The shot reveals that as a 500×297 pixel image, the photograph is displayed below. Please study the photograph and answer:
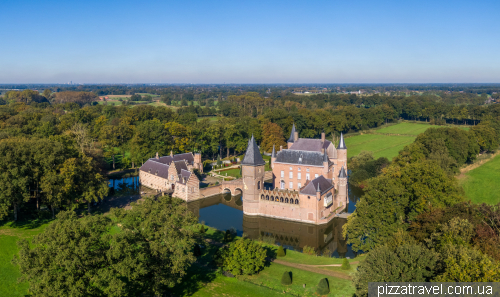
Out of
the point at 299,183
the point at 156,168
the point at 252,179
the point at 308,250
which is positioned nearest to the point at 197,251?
the point at 308,250

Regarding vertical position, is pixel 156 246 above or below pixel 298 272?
above

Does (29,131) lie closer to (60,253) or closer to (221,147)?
(221,147)

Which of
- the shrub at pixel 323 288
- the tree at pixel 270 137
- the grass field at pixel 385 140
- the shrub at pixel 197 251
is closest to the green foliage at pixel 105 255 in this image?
the shrub at pixel 197 251

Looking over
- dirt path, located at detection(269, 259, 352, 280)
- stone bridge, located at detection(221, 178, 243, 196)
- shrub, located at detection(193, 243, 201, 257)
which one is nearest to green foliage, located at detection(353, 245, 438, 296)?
dirt path, located at detection(269, 259, 352, 280)

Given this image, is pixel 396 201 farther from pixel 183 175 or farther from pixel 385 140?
pixel 385 140

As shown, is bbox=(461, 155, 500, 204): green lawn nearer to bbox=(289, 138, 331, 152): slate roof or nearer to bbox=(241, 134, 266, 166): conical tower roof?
bbox=(289, 138, 331, 152): slate roof

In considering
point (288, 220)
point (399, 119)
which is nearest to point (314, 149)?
point (288, 220)

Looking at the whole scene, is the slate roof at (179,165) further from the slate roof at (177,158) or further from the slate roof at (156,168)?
the slate roof at (177,158)
